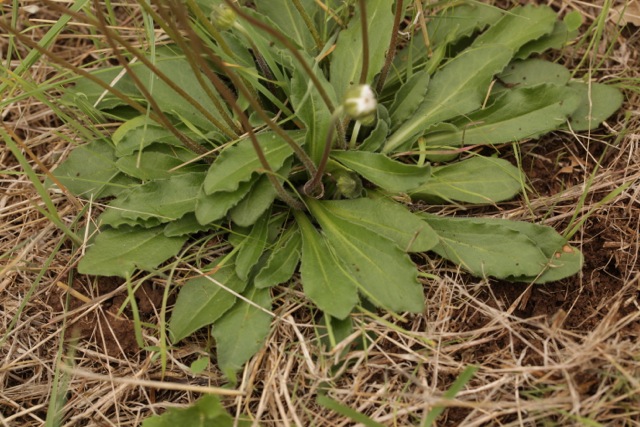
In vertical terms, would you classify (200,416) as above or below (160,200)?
below

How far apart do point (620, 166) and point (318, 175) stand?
1.38m

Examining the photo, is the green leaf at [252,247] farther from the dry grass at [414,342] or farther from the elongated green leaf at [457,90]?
the elongated green leaf at [457,90]

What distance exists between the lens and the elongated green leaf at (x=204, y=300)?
99.7 inches

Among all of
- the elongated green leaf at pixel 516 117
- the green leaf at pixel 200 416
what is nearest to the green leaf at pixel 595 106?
the elongated green leaf at pixel 516 117

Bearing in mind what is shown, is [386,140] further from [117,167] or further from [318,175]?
[117,167]

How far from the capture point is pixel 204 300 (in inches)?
102

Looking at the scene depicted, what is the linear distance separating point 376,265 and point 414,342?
33 cm

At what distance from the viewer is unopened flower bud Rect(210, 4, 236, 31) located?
2.47 m

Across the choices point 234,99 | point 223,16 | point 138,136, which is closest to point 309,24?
point 223,16

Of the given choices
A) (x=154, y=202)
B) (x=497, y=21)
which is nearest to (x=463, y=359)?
(x=154, y=202)

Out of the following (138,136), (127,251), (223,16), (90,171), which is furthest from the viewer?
(90,171)

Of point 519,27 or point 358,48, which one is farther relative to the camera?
point 519,27

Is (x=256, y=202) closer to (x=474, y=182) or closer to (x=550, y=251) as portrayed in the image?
(x=474, y=182)

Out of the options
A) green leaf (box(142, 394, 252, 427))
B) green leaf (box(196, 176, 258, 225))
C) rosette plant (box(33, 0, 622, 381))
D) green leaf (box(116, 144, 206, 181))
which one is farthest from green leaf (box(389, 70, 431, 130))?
green leaf (box(142, 394, 252, 427))
